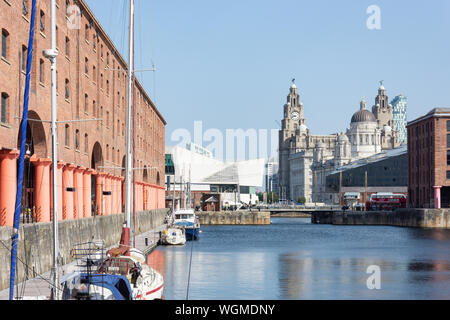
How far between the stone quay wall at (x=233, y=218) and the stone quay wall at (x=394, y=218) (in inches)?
700

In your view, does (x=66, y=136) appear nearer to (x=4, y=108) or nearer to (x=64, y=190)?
(x=64, y=190)

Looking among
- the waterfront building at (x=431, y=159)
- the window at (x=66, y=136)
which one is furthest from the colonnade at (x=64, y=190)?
the waterfront building at (x=431, y=159)

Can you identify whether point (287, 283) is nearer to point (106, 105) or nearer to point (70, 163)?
point (70, 163)

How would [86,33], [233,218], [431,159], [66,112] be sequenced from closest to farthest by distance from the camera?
[66,112], [86,33], [431,159], [233,218]

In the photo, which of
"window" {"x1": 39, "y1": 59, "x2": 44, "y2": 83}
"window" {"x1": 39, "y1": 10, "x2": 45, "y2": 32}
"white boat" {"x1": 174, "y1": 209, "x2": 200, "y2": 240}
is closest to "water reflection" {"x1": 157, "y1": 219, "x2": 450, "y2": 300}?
"white boat" {"x1": 174, "y1": 209, "x2": 200, "y2": 240}

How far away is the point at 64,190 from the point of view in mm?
46812

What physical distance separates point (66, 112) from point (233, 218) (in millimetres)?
105326

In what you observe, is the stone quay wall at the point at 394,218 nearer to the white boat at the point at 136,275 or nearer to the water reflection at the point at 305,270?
the water reflection at the point at 305,270

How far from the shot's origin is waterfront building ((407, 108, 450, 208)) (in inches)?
4813

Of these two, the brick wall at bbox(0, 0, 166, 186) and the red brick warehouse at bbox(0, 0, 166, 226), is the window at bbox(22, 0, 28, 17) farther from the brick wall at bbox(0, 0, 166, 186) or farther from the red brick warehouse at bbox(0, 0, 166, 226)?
the brick wall at bbox(0, 0, 166, 186)

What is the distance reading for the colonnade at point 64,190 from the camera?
34.4m

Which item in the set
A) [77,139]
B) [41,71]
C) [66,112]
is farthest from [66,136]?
[41,71]
